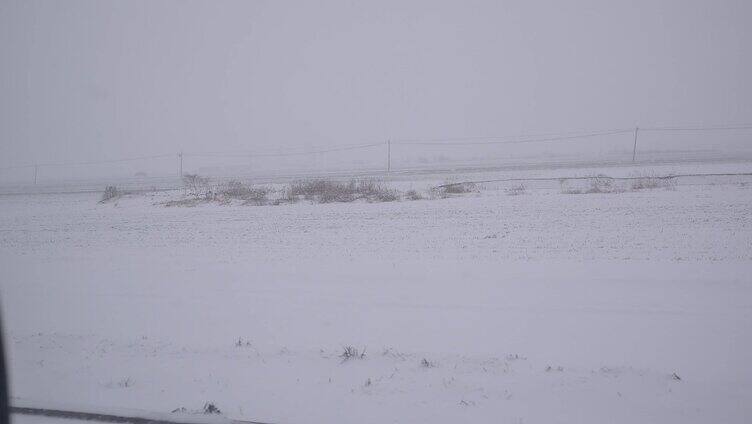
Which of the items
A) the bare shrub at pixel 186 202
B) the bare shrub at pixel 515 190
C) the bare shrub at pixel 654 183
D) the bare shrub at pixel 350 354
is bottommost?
the bare shrub at pixel 350 354

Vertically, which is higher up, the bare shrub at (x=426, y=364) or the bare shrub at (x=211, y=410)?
the bare shrub at (x=211, y=410)

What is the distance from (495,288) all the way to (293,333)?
3432mm

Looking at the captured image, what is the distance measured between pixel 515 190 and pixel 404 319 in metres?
12.6

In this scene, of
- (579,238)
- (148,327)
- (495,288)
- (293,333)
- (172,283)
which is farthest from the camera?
(579,238)

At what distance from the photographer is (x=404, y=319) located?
5.76 m

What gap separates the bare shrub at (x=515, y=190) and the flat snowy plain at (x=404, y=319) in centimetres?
433

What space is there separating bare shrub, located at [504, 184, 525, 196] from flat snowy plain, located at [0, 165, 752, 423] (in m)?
4.33

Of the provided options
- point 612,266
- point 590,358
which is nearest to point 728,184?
point 612,266

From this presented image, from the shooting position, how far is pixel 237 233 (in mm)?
11828

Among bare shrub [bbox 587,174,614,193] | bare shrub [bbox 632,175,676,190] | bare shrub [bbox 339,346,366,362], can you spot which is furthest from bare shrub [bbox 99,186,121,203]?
bare shrub [bbox 632,175,676,190]

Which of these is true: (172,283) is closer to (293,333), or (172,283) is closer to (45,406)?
(293,333)

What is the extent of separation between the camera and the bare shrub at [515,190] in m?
16.3

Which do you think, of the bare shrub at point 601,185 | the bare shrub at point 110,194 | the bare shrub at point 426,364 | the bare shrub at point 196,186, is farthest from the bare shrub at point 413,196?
the bare shrub at point 110,194

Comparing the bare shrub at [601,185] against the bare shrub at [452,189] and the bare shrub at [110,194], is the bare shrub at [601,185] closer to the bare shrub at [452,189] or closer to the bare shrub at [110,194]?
the bare shrub at [452,189]
